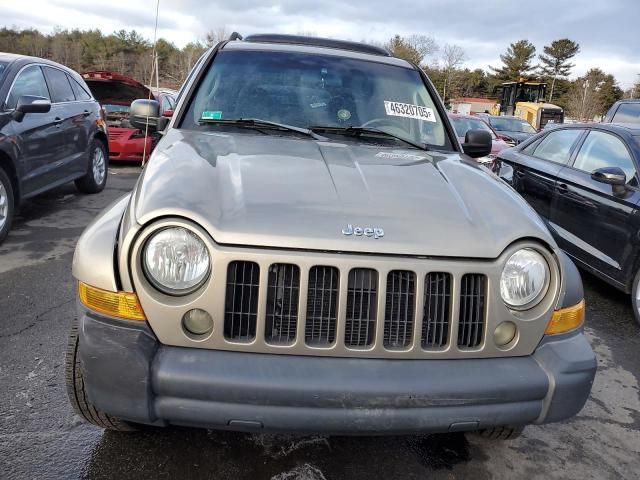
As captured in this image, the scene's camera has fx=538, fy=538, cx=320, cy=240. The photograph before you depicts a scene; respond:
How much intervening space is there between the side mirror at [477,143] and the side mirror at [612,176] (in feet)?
5.09

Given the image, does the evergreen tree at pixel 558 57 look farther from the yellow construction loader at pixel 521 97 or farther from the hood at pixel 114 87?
the hood at pixel 114 87

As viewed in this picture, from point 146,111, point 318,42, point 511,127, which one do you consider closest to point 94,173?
point 146,111

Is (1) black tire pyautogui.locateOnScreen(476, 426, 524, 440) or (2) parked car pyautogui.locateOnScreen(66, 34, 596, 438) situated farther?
(1) black tire pyautogui.locateOnScreen(476, 426, 524, 440)

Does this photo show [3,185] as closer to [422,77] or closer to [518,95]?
[422,77]

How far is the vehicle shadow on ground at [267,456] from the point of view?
7.59 ft

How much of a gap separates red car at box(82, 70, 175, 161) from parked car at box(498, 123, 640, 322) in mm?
6868

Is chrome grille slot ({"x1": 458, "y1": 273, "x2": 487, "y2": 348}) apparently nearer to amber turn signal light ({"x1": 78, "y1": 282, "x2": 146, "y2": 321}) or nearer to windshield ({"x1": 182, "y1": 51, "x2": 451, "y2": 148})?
amber turn signal light ({"x1": 78, "y1": 282, "x2": 146, "y2": 321})

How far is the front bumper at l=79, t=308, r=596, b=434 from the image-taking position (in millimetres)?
1809

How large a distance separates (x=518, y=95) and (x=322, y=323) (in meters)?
35.7

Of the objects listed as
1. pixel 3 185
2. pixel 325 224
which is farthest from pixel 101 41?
pixel 325 224

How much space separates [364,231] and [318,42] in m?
2.53

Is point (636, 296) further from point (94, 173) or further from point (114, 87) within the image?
point (114, 87)

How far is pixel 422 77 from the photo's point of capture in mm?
3666

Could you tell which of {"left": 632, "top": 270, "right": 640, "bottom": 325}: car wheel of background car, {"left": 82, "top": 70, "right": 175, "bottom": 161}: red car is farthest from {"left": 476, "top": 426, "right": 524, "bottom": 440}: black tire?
{"left": 82, "top": 70, "right": 175, "bottom": 161}: red car
